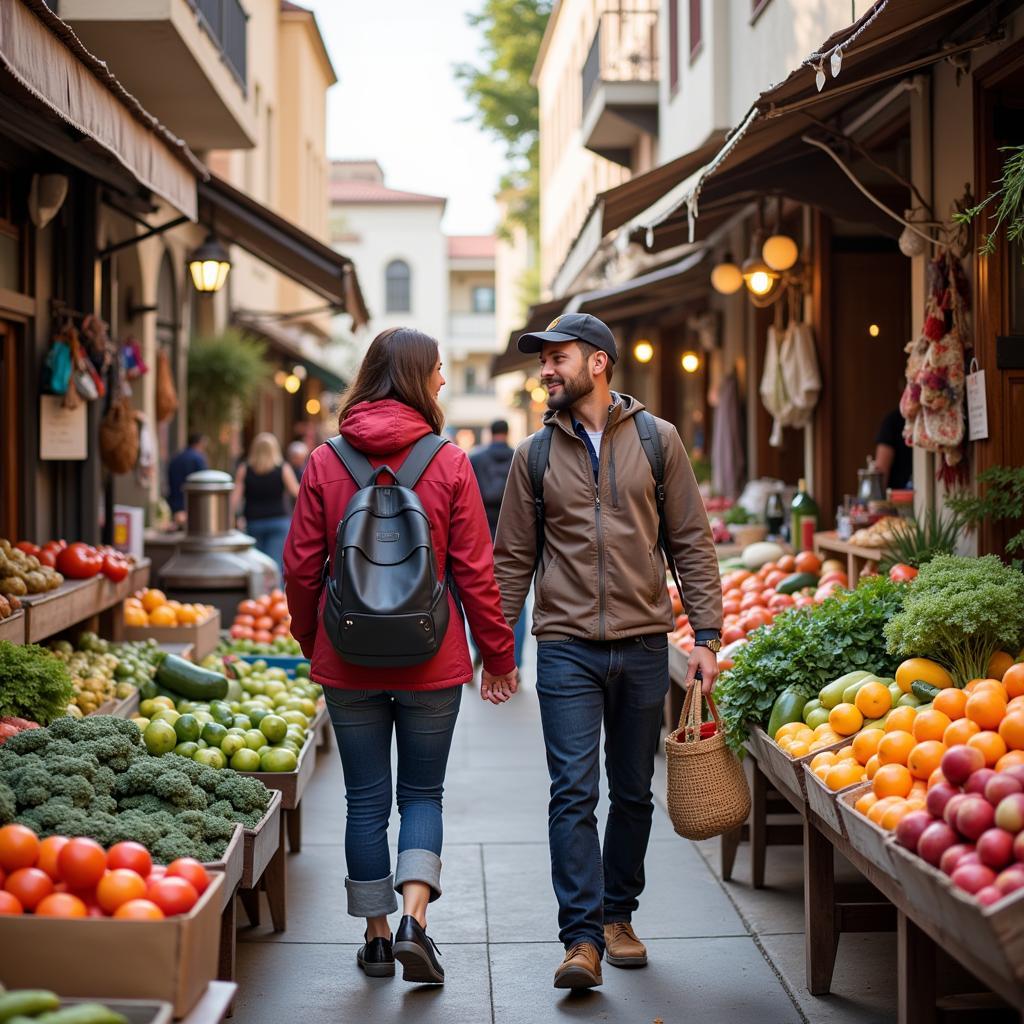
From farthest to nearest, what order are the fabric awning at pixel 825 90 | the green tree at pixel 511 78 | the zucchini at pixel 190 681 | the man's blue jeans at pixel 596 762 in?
1. the green tree at pixel 511 78
2. the zucchini at pixel 190 681
3. the fabric awning at pixel 825 90
4. the man's blue jeans at pixel 596 762

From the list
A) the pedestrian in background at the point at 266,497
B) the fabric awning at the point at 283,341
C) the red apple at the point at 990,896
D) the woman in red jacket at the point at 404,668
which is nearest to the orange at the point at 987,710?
the red apple at the point at 990,896

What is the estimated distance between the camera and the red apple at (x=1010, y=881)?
133 inches

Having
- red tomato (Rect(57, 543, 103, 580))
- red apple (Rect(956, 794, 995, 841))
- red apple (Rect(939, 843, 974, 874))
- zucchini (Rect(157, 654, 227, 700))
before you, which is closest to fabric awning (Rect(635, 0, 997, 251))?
red apple (Rect(956, 794, 995, 841))

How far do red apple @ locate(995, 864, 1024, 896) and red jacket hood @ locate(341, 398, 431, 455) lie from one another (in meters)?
2.35

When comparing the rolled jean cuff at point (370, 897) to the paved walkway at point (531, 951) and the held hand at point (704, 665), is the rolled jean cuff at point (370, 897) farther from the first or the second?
the held hand at point (704, 665)

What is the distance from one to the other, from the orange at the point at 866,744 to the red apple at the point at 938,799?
0.87 metres

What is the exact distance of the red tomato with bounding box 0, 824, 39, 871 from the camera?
145 inches

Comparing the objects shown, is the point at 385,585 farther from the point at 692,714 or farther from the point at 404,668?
the point at 692,714

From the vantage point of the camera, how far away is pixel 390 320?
60.1 meters

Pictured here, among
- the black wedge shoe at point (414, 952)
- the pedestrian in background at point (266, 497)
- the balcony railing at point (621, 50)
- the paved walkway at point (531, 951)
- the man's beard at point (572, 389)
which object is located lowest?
the paved walkway at point (531, 951)

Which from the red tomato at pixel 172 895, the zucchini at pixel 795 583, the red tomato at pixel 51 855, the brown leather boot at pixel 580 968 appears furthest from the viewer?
the zucchini at pixel 795 583

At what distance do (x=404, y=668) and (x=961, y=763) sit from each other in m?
1.81

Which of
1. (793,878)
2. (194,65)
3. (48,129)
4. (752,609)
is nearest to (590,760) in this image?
(793,878)

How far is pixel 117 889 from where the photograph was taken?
359cm
